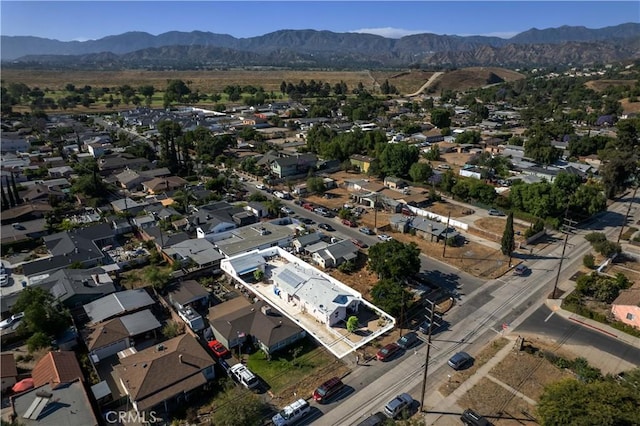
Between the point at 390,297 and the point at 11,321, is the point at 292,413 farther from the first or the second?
the point at 11,321

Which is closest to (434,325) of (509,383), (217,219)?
(509,383)

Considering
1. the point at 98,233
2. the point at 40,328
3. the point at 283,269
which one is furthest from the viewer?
the point at 98,233

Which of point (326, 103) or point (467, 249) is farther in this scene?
point (326, 103)

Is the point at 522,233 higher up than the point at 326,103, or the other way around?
the point at 326,103

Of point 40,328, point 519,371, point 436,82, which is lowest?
point 519,371

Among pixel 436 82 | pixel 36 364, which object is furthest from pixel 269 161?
pixel 436 82

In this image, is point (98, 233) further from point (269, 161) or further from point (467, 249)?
point (467, 249)

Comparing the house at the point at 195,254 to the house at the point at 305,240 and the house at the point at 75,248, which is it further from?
the house at the point at 305,240
